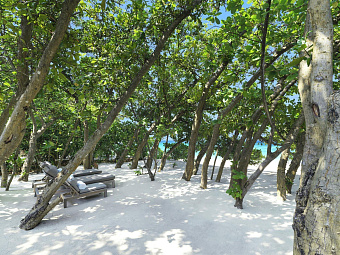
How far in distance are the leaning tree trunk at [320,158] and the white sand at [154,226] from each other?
79.5 inches

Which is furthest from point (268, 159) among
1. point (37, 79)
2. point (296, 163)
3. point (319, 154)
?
point (37, 79)

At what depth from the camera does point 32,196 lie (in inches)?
223

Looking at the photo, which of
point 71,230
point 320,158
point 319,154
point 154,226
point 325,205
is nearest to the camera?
point 325,205

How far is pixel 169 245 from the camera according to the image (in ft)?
10.0

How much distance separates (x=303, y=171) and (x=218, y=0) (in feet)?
16.3

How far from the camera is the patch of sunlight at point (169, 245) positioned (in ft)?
9.52

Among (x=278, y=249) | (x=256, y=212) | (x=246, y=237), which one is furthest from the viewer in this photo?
(x=256, y=212)

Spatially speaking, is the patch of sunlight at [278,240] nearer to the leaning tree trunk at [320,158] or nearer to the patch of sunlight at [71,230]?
the leaning tree trunk at [320,158]

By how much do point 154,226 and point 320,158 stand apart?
129 inches

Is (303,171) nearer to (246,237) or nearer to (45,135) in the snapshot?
(246,237)

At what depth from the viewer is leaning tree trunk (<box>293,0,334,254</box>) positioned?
120 cm

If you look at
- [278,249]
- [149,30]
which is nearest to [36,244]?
[278,249]

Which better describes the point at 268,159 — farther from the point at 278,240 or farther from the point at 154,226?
the point at 154,226

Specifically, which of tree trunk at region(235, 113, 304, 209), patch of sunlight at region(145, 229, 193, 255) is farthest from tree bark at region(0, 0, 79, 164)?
tree trunk at region(235, 113, 304, 209)
